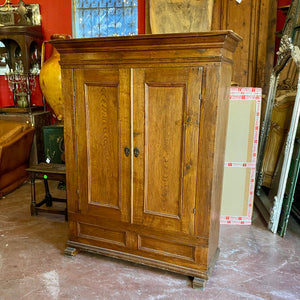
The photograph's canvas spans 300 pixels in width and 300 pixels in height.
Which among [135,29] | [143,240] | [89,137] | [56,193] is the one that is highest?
[135,29]

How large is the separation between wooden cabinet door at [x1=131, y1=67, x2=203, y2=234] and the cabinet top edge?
6.3 inches

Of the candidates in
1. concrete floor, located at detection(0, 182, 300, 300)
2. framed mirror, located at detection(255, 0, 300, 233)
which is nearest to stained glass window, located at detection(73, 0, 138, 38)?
framed mirror, located at detection(255, 0, 300, 233)

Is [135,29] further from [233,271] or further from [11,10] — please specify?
[233,271]

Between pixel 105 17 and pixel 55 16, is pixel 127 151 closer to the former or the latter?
pixel 105 17

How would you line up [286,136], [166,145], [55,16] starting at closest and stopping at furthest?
1. [166,145]
2. [286,136]
3. [55,16]

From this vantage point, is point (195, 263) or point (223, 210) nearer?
point (195, 263)

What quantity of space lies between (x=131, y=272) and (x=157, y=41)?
1638 millimetres

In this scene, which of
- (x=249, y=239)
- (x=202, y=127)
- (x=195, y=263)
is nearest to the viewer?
(x=202, y=127)

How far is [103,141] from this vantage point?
2297mm

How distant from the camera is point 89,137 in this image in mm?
2330

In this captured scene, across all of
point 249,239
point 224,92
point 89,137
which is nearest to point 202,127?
point 224,92

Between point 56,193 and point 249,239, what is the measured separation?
7.76ft

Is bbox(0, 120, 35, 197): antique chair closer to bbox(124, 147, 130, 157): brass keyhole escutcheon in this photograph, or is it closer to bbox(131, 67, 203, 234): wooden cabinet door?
bbox(124, 147, 130, 157): brass keyhole escutcheon

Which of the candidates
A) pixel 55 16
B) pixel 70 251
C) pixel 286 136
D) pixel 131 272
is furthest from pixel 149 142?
pixel 55 16
